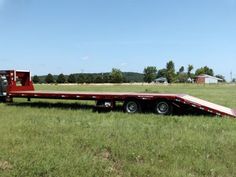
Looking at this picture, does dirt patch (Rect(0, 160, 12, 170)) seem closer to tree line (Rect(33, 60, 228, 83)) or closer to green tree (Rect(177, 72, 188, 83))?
tree line (Rect(33, 60, 228, 83))

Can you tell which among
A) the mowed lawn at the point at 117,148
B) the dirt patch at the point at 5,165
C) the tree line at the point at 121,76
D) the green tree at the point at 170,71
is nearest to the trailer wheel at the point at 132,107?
the mowed lawn at the point at 117,148

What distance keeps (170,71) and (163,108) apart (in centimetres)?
12210

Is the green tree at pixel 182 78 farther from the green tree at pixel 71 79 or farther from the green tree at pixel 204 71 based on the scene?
the green tree at pixel 71 79

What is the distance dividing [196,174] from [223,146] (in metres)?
2.02

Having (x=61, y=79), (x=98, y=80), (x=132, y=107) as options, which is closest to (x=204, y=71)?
(x=98, y=80)

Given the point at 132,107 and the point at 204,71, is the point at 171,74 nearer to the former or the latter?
the point at 204,71

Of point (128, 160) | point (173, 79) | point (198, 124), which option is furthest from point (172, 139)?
point (173, 79)

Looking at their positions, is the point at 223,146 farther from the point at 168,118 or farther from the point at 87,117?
the point at 87,117

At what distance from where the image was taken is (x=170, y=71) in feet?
440

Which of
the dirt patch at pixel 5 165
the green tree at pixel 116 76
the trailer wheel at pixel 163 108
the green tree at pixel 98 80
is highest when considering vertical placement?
the green tree at pixel 116 76

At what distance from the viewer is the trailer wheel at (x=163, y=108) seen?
1345 cm

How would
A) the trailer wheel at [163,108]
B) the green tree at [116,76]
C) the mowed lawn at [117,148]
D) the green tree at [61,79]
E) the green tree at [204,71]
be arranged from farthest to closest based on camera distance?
the green tree at [204,71] < the green tree at [116,76] < the green tree at [61,79] < the trailer wheel at [163,108] < the mowed lawn at [117,148]

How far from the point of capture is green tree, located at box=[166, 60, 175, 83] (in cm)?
13319

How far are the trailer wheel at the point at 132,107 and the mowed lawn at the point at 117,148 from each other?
8.26ft
